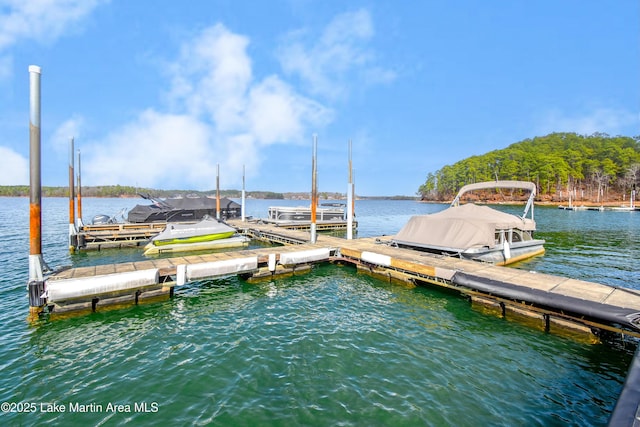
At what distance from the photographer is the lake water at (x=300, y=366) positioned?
5.01 m

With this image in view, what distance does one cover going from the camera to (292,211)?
109ft

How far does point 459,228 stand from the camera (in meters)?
15.3

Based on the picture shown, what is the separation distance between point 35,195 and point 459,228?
17518 mm

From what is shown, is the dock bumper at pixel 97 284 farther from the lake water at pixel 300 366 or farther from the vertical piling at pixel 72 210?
the vertical piling at pixel 72 210

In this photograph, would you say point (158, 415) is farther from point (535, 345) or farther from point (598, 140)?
point (598, 140)

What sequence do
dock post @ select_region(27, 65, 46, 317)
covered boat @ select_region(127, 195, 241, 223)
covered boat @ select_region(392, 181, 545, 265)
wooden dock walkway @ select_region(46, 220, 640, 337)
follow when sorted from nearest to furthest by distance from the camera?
wooden dock walkway @ select_region(46, 220, 640, 337) → dock post @ select_region(27, 65, 46, 317) → covered boat @ select_region(392, 181, 545, 265) → covered boat @ select_region(127, 195, 241, 223)

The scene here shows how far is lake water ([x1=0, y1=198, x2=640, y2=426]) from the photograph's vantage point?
5.01 meters

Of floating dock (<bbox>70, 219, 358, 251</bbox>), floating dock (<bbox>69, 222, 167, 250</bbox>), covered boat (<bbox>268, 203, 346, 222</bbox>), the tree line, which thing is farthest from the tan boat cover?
the tree line

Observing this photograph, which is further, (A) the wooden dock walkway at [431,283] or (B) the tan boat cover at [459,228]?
(B) the tan boat cover at [459,228]

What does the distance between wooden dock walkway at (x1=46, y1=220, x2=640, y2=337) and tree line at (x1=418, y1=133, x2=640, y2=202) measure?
101358 millimetres

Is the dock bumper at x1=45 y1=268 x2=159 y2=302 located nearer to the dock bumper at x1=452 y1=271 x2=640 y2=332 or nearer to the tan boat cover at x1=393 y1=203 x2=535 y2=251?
the dock bumper at x1=452 y1=271 x2=640 y2=332

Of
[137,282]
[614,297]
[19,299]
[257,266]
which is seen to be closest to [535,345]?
[614,297]

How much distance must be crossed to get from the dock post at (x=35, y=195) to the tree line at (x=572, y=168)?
111 m

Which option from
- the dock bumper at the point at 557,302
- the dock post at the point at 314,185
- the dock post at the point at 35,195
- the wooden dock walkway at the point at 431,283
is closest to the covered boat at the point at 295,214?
the dock post at the point at 314,185
